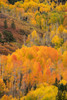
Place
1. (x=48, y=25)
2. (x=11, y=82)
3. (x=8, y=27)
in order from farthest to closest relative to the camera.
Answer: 1. (x=48, y=25)
2. (x=8, y=27)
3. (x=11, y=82)

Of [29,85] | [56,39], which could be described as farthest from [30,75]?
[56,39]

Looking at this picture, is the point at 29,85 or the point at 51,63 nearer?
the point at 29,85

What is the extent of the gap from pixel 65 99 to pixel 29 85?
12541 millimetres

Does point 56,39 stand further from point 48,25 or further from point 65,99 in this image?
point 65,99

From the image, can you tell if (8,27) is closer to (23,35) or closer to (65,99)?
(23,35)

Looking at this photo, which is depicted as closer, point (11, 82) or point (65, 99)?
point (65, 99)

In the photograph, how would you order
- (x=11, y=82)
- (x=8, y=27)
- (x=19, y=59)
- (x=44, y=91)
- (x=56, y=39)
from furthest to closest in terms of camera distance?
(x=8, y=27), (x=56, y=39), (x=19, y=59), (x=11, y=82), (x=44, y=91)

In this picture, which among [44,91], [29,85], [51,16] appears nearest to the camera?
[44,91]

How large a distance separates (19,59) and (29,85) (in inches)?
402

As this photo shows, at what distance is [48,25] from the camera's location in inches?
3976

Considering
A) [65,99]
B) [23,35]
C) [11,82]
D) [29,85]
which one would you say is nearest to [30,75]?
[29,85]

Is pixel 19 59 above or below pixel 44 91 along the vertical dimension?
above

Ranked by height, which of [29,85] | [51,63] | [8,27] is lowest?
[29,85]

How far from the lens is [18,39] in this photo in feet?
243
